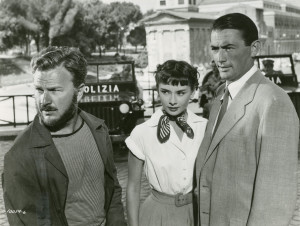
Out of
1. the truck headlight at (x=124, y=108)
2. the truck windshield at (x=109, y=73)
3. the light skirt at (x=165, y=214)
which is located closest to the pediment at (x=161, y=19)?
the truck windshield at (x=109, y=73)

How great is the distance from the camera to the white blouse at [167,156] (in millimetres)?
2445

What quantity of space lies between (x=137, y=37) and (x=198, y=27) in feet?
19.9

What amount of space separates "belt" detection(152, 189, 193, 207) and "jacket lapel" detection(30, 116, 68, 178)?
757 mm

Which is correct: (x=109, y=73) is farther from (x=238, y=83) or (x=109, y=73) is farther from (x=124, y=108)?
(x=238, y=83)

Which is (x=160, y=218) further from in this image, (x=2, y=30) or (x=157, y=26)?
(x=157, y=26)

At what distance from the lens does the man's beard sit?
189 cm

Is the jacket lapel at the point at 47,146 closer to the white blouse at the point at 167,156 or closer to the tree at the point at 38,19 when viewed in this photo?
the white blouse at the point at 167,156

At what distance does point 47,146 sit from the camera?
1.85 m

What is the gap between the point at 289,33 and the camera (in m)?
51.4

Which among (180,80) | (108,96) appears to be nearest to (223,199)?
(180,80)

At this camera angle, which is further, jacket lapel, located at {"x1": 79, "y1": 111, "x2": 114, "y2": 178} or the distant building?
the distant building

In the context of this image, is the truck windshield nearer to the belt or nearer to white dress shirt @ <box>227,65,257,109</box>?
the belt

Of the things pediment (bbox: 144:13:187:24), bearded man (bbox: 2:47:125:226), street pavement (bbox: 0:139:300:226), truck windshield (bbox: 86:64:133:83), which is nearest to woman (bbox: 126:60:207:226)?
bearded man (bbox: 2:47:125:226)

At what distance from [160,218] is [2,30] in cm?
3014
